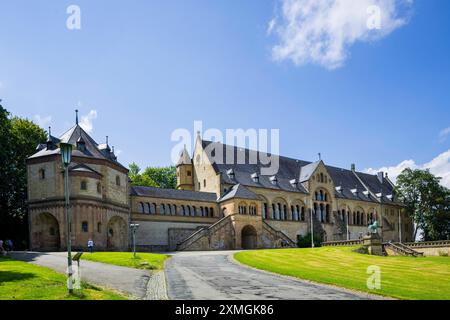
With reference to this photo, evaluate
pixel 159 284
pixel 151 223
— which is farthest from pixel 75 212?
pixel 159 284

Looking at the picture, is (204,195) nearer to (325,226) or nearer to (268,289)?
(325,226)

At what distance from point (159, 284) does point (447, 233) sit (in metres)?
75.6

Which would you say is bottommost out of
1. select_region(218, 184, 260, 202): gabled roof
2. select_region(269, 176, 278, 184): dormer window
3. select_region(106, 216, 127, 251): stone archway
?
select_region(106, 216, 127, 251): stone archway

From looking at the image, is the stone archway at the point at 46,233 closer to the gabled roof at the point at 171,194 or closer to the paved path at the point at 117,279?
the gabled roof at the point at 171,194

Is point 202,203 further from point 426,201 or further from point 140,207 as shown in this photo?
point 426,201

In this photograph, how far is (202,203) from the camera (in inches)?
2559

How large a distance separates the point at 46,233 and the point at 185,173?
28.9 metres

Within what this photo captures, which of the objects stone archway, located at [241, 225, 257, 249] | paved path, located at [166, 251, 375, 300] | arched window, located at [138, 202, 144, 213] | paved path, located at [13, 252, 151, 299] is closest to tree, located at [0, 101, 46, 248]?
Result: arched window, located at [138, 202, 144, 213]

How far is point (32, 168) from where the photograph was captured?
169 ft

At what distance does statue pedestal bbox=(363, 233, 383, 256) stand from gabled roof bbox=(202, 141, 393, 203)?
2166cm

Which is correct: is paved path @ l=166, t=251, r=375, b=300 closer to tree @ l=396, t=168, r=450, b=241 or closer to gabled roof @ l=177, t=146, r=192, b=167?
gabled roof @ l=177, t=146, r=192, b=167

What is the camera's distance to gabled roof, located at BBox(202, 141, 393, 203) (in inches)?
2796

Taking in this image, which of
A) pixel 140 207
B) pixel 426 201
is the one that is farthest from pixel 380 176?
pixel 140 207
